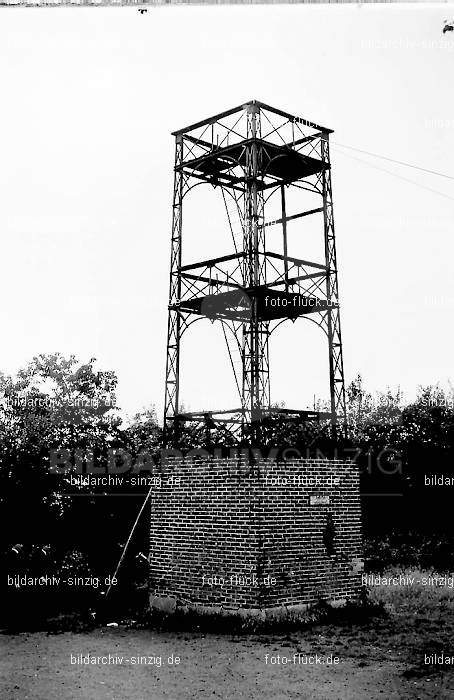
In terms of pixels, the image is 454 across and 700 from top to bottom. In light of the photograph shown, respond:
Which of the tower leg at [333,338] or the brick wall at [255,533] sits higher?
the tower leg at [333,338]

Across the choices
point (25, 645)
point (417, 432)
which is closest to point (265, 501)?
point (25, 645)

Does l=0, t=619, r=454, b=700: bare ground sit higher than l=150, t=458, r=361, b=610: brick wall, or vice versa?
l=150, t=458, r=361, b=610: brick wall

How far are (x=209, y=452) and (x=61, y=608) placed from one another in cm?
481

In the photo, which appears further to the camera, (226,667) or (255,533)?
(255,533)

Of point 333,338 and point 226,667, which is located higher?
point 333,338


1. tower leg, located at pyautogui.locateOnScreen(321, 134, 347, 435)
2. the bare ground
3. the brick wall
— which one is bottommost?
the bare ground

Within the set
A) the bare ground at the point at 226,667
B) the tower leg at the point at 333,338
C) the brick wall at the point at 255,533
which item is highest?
the tower leg at the point at 333,338

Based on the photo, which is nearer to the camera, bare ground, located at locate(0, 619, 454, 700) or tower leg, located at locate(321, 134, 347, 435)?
bare ground, located at locate(0, 619, 454, 700)

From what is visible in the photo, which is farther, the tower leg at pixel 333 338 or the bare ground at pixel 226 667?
the tower leg at pixel 333 338

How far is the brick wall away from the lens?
1259 centimetres

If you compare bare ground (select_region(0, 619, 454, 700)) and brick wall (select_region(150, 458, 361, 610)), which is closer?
bare ground (select_region(0, 619, 454, 700))

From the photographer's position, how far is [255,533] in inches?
493

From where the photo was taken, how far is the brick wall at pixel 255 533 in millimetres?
12586

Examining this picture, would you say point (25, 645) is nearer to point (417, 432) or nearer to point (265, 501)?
point (265, 501)
